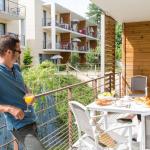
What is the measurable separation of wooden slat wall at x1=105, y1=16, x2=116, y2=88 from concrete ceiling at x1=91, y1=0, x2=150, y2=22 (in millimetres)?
203

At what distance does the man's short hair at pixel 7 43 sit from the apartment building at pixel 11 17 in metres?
25.1

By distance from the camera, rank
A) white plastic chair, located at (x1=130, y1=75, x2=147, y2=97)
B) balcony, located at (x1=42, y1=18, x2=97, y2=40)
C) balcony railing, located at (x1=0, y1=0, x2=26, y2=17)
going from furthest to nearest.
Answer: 1. balcony, located at (x1=42, y1=18, x2=97, y2=40)
2. balcony railing, located at (x1=0, y1=0, x2=26, y2=17)
3. white plastic chair, located at (x1=130, y1=75, x2=147, y2=97)

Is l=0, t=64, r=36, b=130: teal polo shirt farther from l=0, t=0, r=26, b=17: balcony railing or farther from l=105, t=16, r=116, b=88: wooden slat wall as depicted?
l=0, t=0, r=26, b=17: balcony railing

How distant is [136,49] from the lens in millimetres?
10422

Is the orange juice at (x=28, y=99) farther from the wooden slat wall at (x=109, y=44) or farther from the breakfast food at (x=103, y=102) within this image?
the wooden slat wall at (x=109, y=44)

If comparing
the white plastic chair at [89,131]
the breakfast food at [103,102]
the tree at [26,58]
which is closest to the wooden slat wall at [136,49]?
the breakfast food at [103,102]

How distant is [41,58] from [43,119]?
24626 mm

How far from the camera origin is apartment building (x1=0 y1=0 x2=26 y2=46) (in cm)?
2878

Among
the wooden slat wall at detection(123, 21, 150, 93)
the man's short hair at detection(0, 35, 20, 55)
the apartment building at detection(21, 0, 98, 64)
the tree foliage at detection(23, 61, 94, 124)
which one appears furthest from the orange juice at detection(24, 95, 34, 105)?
the apartment building at detection(21, 0, 98, 64)

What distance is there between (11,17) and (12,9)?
133 centimetres

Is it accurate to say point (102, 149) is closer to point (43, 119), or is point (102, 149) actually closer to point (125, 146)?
point (125, 146)

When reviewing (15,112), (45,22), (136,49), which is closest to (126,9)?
(136,49)

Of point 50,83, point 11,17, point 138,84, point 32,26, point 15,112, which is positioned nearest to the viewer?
point 15,112

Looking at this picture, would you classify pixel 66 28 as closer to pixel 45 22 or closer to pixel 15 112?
pixel 45 22
